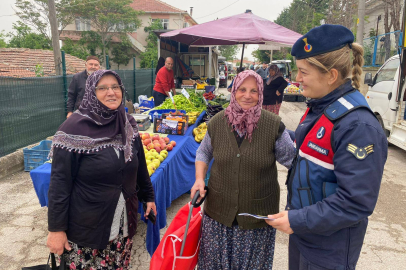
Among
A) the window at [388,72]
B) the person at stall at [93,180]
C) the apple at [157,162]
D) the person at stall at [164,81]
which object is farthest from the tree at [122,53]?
the person at stall at [93,180]

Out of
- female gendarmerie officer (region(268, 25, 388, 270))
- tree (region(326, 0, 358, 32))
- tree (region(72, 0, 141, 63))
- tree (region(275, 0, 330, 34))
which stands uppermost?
tree (region(275, 0, 330, 34))

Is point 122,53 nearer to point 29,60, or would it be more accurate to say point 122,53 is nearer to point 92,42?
point 92,42

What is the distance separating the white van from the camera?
620cm

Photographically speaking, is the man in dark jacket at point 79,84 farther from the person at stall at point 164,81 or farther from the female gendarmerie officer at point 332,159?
the female gendarmerie officer at point 332,159

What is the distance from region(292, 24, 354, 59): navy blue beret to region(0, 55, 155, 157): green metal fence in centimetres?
548

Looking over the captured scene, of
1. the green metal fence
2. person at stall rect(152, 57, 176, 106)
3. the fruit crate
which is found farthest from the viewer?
person at stall rect(152, 57, 176, 106)

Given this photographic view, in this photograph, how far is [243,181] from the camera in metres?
1.97

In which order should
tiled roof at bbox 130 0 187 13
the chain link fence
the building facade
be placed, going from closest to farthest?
the chain link fence → the building facade → tiled roof at bbox 130 0 187 13

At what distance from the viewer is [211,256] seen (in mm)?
2061

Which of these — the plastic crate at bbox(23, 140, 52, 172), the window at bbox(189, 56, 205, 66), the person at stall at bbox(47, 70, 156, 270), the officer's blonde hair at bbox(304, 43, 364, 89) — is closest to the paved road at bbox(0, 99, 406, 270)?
the plastic crate at bbox(23, 140, 52, 172)

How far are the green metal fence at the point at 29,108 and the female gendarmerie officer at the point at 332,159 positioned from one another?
18.1 ft

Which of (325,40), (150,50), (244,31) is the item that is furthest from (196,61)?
(150,50)

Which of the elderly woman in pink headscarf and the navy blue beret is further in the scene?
the elderly woman in pink headscarf

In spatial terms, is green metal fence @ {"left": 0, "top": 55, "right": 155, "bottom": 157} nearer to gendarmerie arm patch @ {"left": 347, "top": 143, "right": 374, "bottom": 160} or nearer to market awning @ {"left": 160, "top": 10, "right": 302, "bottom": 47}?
market awning @ {"left": 160, "top": 10, "right": 302, "bottom": 47}
